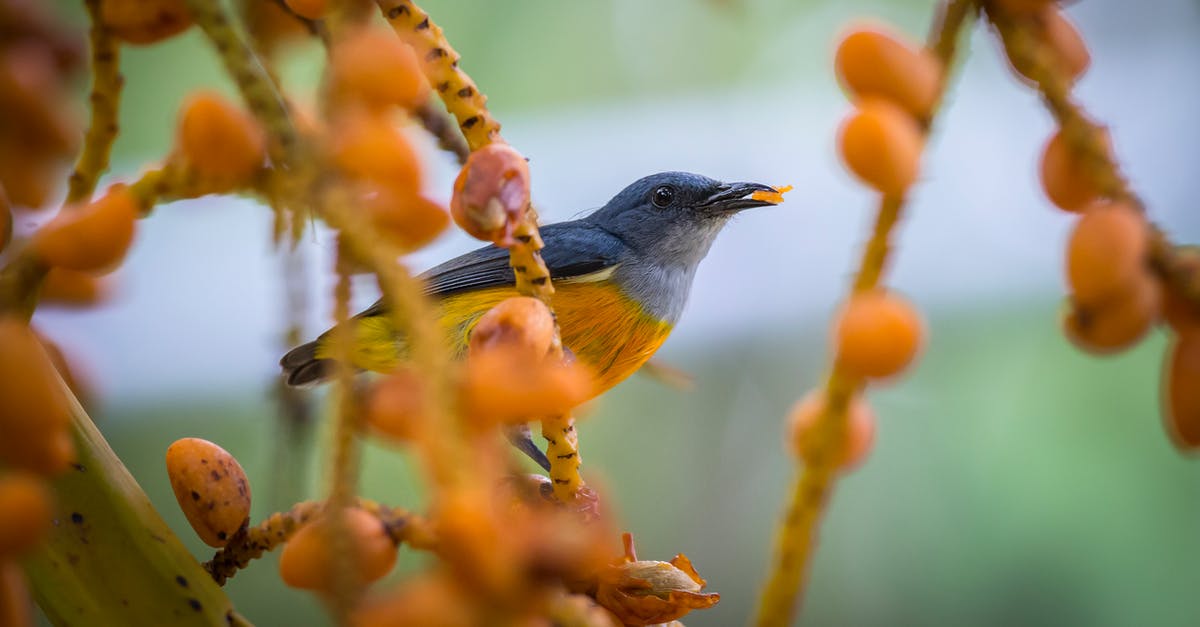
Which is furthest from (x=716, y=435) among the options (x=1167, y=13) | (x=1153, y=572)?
(x=1167, y=13)

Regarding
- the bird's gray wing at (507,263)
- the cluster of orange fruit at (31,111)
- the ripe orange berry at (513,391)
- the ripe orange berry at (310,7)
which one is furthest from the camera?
the bird's gray wing at (507,263)

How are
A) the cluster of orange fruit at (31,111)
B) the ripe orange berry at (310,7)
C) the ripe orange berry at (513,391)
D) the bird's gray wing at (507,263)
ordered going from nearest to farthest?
the ripe orange berry at (513,391) < the ripe orange berry at (310,7) < the cluster of orange fruit at (31,111) < the bird's gray wing at (507,263)

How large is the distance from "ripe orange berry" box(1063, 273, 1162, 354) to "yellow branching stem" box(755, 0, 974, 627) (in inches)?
2.6

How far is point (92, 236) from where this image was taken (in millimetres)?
308

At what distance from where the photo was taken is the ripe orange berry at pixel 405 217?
295mm

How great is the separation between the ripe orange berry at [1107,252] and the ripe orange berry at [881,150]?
5 cm

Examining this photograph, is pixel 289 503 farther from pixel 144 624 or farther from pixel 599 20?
pixel 599 20

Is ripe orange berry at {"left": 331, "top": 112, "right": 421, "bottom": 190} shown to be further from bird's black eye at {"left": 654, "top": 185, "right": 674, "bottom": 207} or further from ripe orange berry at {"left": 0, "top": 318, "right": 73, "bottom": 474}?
bird's black eye at {"left": 654, "top": 185, "right": 674, "bottom": 207}

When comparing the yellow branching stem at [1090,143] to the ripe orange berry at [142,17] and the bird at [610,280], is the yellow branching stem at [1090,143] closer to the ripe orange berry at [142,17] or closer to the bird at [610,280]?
the ripe orange berry at [142,17]

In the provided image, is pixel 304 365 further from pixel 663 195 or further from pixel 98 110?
pixel 98 110

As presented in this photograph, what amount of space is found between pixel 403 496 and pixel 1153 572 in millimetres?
1205

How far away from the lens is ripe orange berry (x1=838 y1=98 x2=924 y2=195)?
0.26 meters

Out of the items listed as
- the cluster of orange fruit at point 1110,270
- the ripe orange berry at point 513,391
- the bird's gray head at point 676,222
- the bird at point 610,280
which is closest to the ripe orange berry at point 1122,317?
the cluster of orange fruit at point 1110,270

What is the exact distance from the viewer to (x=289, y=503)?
1.70 feet
